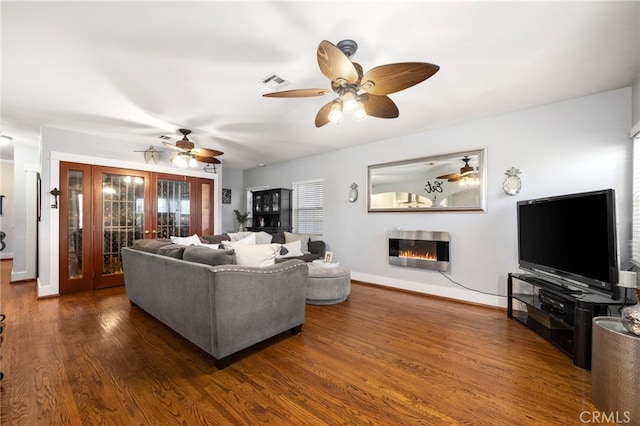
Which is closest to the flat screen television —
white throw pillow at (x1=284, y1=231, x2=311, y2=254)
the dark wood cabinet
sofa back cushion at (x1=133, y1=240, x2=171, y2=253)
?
white throw pillow at (x1=284, y1=231, x2=311, y2=254)

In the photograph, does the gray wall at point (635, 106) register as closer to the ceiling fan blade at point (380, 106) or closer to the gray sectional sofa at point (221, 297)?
the ceiling fan blade at point (380, 106)

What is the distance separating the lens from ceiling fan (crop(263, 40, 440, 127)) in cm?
174

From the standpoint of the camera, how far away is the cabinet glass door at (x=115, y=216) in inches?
181

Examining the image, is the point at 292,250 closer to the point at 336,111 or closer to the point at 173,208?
the point at 173,208

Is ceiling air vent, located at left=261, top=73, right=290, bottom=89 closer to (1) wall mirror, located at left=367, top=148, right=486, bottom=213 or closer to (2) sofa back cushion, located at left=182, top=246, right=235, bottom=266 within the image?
(2) sofa back cushion, located at left=182, top=246, right=235, bottom=266

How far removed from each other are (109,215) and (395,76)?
17.2 feet

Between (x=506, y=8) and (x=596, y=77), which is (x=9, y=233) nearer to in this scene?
(x=506, y=8)

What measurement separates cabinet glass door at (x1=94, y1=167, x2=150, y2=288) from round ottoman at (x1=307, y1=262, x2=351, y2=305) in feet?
11.8

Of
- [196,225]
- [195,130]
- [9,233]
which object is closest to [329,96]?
[195,130]

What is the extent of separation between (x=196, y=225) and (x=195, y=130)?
2.39 meters

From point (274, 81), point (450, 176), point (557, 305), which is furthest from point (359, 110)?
point (557, 305)

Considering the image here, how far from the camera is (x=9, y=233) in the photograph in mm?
6910

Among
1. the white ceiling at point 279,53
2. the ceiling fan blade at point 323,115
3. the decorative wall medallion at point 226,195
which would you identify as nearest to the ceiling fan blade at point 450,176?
the white ceiling at point 279,53

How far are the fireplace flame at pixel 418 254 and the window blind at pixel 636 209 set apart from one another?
1.99m
